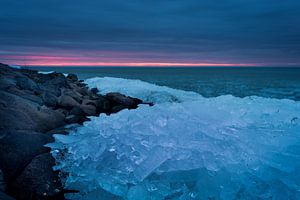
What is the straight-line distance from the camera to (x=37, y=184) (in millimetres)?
4520

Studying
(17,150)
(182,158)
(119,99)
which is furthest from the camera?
(119,99)

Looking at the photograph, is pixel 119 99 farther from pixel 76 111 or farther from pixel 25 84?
pixel 25 84

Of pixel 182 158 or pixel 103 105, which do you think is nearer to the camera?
pixel 182 158

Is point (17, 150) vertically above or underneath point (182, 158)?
underneath

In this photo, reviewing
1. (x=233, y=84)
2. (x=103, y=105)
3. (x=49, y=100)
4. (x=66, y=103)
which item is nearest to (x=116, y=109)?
(x=103, y=105)

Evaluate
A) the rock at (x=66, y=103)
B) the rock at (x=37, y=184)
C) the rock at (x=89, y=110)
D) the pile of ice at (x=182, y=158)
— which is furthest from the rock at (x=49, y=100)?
the rock at (x=37, y=184)

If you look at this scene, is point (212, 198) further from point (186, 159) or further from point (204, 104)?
point (204, 104)

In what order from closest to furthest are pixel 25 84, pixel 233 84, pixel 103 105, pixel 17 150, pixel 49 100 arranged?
pixel 17 150
pixel 49 100
pixel 25 84
pixel 103 105
pixel 233 84

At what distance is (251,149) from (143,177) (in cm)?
178

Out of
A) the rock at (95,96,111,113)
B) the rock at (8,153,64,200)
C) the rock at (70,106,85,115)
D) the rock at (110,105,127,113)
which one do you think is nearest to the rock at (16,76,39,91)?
the rock at (95,96,111,113)

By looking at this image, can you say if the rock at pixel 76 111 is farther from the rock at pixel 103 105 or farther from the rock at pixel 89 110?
the rock at pixel 103 105

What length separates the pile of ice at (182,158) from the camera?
13.6ft

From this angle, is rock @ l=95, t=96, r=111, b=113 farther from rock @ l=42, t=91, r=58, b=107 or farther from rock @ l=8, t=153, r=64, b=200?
rock @ l=8, t=153, r=64, b=200

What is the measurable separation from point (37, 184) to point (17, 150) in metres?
0.86
